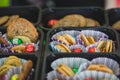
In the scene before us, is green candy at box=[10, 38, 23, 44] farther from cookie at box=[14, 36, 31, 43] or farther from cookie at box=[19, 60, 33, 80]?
cookie at box=[19, 60, 33, 80]

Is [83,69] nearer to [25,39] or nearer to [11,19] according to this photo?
[25,39]

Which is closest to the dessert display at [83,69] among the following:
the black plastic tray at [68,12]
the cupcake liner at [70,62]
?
the cupcake liner at [70,62]

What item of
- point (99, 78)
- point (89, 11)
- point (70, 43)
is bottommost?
point (99, 78)

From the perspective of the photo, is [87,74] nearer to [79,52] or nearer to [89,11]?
[79,52]

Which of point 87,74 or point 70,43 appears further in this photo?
point 70,43

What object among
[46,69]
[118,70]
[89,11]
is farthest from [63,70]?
[89,11]

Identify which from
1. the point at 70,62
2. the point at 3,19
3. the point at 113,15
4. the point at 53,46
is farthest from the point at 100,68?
the point at 3,19

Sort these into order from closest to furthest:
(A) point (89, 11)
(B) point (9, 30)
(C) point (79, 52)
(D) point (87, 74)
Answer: (D) point (87, 74) < (C) point (79, 52) < (B) point (9, 30) < (A) point (89, 11)

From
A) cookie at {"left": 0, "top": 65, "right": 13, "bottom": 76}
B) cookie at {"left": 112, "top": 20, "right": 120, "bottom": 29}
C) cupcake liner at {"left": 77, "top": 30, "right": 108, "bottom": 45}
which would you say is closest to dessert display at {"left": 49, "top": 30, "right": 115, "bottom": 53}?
cupcake liner at {"left": 77, "top": 30, "right": 108, "bottom": 45}
